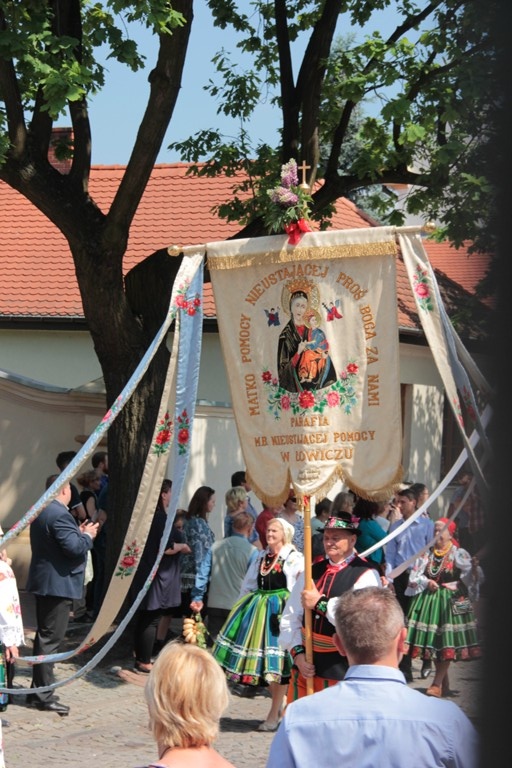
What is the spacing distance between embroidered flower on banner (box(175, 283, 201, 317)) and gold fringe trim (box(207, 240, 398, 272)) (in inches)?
11.1

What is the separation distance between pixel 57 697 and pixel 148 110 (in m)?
5.42

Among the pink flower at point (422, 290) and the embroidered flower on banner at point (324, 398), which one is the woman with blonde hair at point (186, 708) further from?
the pink flower at point (422, 290)

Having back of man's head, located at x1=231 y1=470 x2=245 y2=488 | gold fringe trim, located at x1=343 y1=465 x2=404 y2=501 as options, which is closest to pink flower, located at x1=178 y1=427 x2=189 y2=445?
gold fringe trim, located at x1=343 y1=465 x2=404 y2=501

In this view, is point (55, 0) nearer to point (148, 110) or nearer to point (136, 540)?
point (148, 110)

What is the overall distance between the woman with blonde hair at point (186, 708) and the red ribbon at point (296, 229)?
3.47 meters

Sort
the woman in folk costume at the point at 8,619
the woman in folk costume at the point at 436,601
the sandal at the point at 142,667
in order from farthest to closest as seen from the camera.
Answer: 1. the sandal at the point at 142,667
2. the woman in folk costume at the point at 436,601
3. the woman in folk costume at the point at 8,619

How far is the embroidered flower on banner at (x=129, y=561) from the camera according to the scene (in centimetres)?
672

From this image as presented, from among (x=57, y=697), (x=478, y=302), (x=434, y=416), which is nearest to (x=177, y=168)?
(x=434, y=416)

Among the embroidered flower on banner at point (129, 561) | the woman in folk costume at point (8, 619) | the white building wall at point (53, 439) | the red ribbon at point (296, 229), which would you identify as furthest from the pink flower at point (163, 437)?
the white building wall at point (53, 439)

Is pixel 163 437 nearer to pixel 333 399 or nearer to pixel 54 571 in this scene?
pixel 333 399

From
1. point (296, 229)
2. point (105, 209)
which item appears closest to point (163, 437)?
point (296, 229)

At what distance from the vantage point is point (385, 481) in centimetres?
633

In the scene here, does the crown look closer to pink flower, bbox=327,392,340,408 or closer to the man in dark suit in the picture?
pink flower, bbox=327,392,340,408

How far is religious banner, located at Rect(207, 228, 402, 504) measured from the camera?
6.33m
